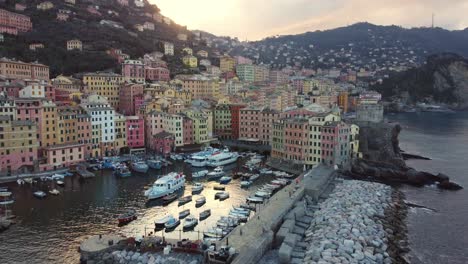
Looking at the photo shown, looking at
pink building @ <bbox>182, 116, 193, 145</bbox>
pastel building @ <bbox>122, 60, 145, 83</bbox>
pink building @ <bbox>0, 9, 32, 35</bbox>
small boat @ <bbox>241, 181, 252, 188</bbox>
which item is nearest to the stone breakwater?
small boat @ <bbox>241, 181, 252, 188</bbox>

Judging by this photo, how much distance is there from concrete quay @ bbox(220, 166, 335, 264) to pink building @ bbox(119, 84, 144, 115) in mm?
45526

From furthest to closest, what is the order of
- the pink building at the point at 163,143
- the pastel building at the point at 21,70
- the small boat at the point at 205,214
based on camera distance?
the pastel building at the point at 21,70 → the pink building at the point at 163,143 → the small boat at the point at 205,214

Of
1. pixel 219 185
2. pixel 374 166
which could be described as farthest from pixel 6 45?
pixel 374 166

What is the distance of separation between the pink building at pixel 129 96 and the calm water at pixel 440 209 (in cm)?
5145

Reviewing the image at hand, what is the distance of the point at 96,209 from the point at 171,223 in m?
9.59

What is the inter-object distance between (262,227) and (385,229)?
11.4 metres

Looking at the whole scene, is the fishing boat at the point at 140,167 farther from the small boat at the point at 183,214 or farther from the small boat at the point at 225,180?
the small boat at the point at 183,214

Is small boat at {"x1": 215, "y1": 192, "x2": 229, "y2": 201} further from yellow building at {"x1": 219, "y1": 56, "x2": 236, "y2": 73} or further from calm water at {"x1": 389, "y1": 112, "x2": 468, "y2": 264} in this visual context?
yellow building at {"x1": 219, "y1": 56, "x2": 236, "y2": 73}

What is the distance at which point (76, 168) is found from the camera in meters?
55.4

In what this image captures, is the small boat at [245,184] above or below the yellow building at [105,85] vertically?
below

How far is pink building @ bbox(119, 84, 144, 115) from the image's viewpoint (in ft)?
267

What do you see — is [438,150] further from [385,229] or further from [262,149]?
[385,229]

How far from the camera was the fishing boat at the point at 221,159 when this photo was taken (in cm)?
6128

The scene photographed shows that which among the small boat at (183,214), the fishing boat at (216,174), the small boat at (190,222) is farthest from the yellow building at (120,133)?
the small boat at (190,222)
